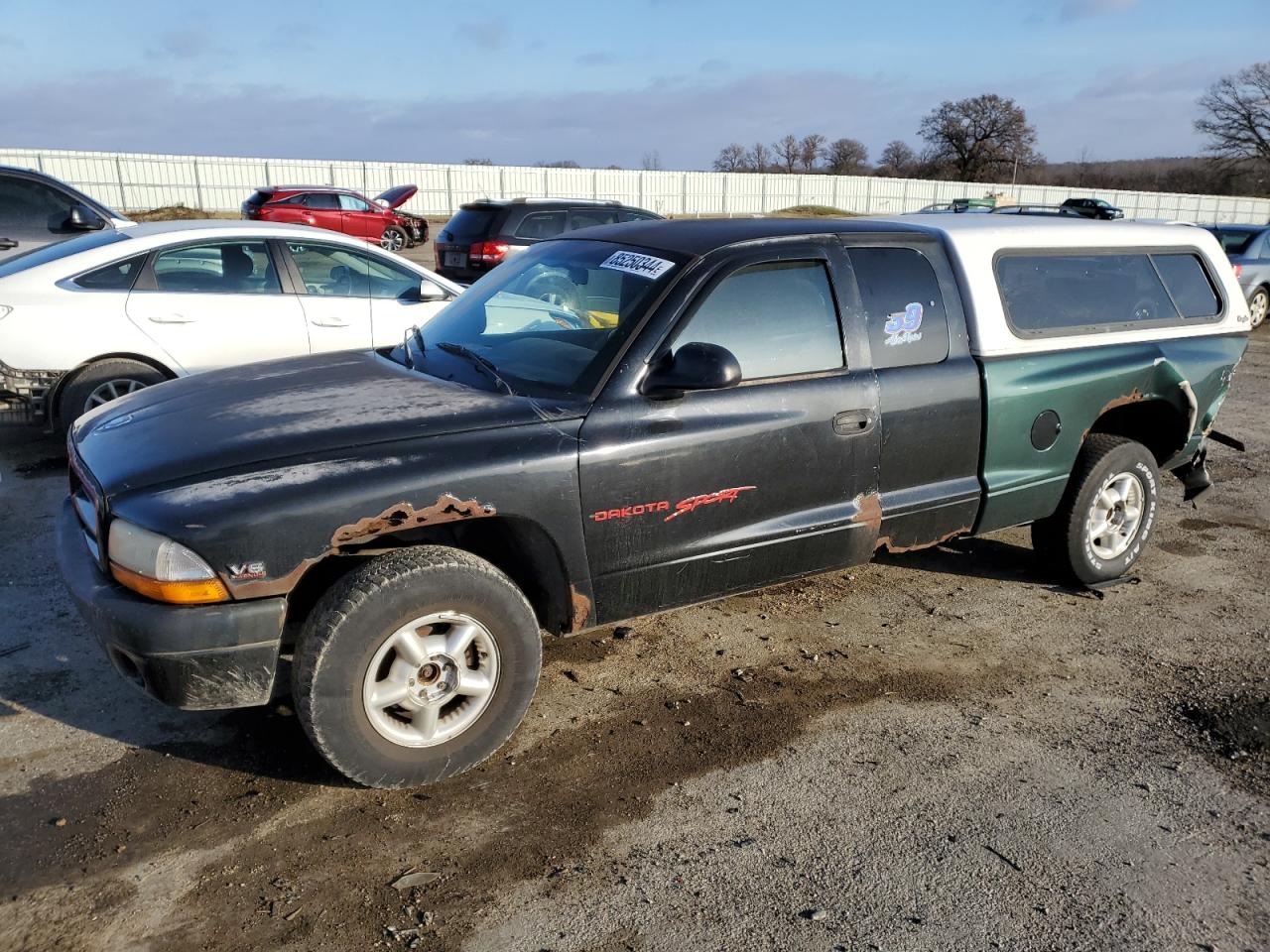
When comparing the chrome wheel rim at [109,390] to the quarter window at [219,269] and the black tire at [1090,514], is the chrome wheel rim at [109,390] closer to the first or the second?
the quarter window at [219,269]

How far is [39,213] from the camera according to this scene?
920cm

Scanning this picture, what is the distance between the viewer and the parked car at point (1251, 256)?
14.9 metres

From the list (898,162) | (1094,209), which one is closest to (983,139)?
(898,162)

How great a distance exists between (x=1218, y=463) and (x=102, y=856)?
315 inches

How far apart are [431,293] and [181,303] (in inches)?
69.5

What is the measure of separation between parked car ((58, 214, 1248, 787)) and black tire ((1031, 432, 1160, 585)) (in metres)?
0.02

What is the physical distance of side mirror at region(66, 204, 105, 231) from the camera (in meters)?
9.05

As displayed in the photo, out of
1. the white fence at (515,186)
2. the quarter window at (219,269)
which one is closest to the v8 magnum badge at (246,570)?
the quarter window at (219,269)

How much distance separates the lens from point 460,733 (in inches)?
129

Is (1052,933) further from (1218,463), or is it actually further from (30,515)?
(1218,463)

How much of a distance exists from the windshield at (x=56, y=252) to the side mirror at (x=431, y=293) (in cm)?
216

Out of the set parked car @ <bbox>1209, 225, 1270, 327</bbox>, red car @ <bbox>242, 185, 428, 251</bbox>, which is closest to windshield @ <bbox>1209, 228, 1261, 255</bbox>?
parked car @ <bbox>1209, 225, 1270, 327</bbox>

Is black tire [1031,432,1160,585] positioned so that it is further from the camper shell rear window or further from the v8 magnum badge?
the v8 magnum badge

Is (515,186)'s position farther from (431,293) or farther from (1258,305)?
(431,293)
